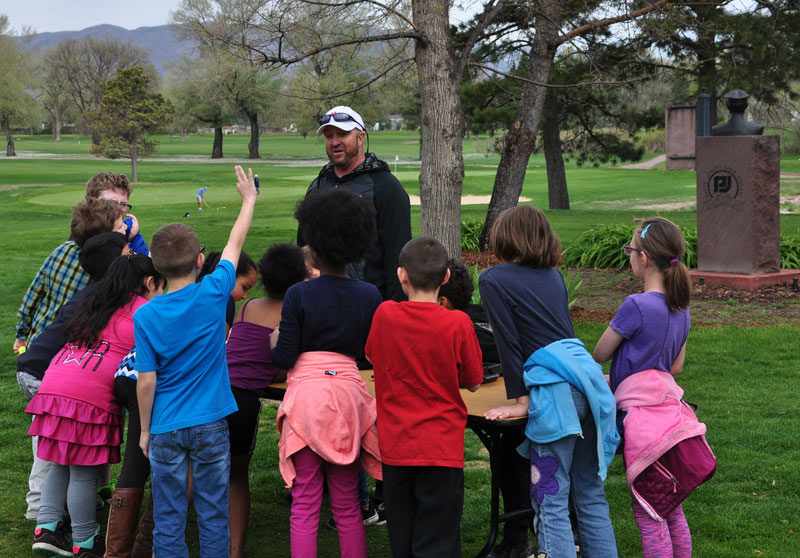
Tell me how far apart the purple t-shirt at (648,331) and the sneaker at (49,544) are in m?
2.63

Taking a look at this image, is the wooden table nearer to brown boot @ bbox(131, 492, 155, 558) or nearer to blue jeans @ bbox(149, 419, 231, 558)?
blue jeans @ bbox(149, 419, 231, 558)

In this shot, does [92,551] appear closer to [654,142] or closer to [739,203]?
[739,203]

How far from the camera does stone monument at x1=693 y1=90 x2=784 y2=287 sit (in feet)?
35.7

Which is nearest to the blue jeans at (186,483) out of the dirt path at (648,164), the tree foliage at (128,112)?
the tree foliage at (128,112)

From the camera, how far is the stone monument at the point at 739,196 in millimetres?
10883

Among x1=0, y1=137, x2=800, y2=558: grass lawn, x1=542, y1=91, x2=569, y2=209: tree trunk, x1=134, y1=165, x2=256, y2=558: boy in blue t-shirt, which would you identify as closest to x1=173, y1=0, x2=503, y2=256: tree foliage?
x1=0, y1=137, x2=800, y2=558: grass lawn

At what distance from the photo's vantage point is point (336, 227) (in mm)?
3516

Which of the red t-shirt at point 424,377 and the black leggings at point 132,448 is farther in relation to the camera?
the black leggings at point 132,448

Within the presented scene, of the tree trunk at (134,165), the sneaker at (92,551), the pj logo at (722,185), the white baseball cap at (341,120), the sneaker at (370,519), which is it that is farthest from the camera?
the tree trunk at (134,165)

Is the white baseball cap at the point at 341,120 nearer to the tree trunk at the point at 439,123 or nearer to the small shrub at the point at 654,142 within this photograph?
the tree trunk at the point at 439,123

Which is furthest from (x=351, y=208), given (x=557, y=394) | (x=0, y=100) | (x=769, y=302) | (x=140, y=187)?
(x=0, y=100)

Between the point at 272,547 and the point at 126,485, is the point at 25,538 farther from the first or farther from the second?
the point at 272,547

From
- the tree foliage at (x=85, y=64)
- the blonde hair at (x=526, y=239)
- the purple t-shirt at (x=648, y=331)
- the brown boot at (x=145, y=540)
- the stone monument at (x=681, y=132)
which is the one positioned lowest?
the brown boot at (x=145, y=540)

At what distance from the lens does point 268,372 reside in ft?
12.6
